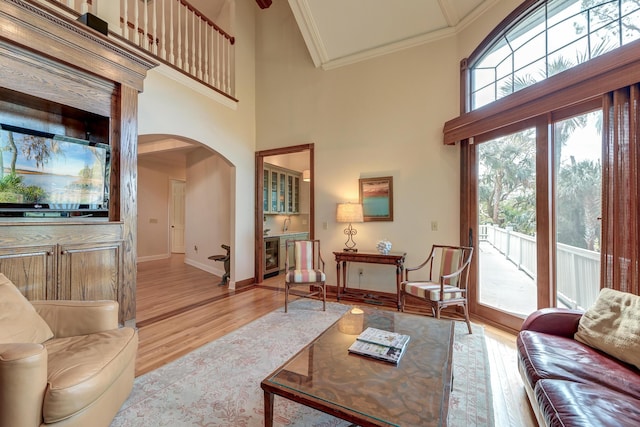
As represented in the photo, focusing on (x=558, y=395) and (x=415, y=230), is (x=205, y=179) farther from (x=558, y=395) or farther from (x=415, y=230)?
(x=558, y=395)

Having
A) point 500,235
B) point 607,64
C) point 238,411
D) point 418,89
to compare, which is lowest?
point 238,411

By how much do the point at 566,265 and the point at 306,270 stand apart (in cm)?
273

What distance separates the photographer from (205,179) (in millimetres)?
6203

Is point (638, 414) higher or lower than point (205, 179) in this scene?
lower

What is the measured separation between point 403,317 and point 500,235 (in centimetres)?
176

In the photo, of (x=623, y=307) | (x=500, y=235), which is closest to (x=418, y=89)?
(x=500, y=235)

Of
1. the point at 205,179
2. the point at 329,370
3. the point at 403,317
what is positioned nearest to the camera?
the point at 329,370

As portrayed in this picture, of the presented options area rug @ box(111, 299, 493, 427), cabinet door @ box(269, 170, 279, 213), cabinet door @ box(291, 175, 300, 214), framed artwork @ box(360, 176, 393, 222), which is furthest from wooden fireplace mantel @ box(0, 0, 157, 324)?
cabinet door @ box(291, 175, 300, 214)

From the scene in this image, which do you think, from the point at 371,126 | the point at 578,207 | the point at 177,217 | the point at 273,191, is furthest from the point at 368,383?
the point at 177,217

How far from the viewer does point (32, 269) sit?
210 centimetres

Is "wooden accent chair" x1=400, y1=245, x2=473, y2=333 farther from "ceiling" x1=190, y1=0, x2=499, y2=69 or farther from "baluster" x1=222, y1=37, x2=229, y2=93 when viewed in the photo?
"baluster" x1=222, y1=37, x2=229, y2=93

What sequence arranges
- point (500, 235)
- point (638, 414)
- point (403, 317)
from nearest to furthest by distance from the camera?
1. point (638, 414)
2. point (403, 317)
3. point (500, 235)

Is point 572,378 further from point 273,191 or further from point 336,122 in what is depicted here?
point 273,191

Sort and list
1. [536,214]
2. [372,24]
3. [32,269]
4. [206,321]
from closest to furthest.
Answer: [32,269] → [536,214] → [206,321] → [372,24]
